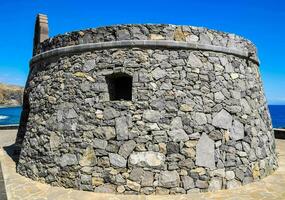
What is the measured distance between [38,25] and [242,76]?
24.1 feet

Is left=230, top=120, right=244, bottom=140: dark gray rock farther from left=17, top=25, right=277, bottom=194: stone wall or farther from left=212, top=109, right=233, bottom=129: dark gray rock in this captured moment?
left=212, top=109, right=233, bottom=129: dark gray rock

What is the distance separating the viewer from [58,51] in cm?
858

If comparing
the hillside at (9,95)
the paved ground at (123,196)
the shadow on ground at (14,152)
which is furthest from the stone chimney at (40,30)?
the hillside at (9,95)

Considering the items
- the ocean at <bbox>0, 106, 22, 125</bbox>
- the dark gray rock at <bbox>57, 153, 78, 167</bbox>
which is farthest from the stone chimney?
the ocean at <bbox>0, 106, 22, 125</bbox>

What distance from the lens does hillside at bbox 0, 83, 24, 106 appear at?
477ft

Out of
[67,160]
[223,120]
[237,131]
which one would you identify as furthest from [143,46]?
[67,160]

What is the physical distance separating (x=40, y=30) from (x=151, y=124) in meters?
5.90

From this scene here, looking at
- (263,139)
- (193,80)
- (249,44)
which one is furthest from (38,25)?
(263,139)

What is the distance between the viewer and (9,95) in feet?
486

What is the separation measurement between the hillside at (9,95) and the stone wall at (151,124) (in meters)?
150

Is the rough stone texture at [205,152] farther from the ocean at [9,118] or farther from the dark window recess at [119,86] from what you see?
the ocean at [9,118]

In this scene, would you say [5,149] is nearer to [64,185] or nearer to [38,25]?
[38,25]

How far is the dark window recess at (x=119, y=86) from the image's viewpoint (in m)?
7.91

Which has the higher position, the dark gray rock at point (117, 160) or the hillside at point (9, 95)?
the hillside at point (9, 95)
